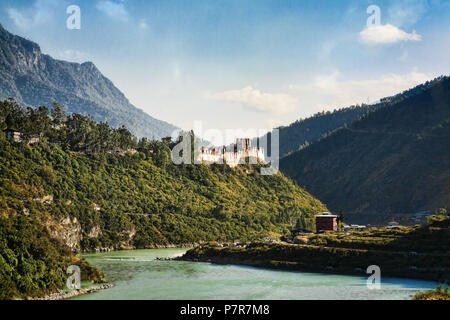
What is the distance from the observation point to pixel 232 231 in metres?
105

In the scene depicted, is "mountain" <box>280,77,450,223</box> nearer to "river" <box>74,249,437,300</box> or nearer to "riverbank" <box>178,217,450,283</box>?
"riverbank" <box>178,217,450,283</box>

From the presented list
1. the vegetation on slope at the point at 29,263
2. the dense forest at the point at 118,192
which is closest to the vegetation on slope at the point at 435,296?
the vegetation on slope at the point at 29,263

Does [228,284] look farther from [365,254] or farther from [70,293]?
[365,254]

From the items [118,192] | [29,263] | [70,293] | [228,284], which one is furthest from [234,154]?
[29,263]

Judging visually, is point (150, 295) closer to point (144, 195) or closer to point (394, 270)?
point (394, 270)

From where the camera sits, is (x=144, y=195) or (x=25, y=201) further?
(x=144, y=195)

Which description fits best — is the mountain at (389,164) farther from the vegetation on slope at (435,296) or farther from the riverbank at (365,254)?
the vegetation on slope at (435,296)

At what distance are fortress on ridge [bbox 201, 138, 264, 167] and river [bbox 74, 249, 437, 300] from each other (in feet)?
228

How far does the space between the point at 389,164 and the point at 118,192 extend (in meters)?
87.2

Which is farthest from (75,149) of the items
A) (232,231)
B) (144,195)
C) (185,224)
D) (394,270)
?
(394,270)

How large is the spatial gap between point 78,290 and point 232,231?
59.7 meters

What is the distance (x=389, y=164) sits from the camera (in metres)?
155

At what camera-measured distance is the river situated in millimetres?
46156
